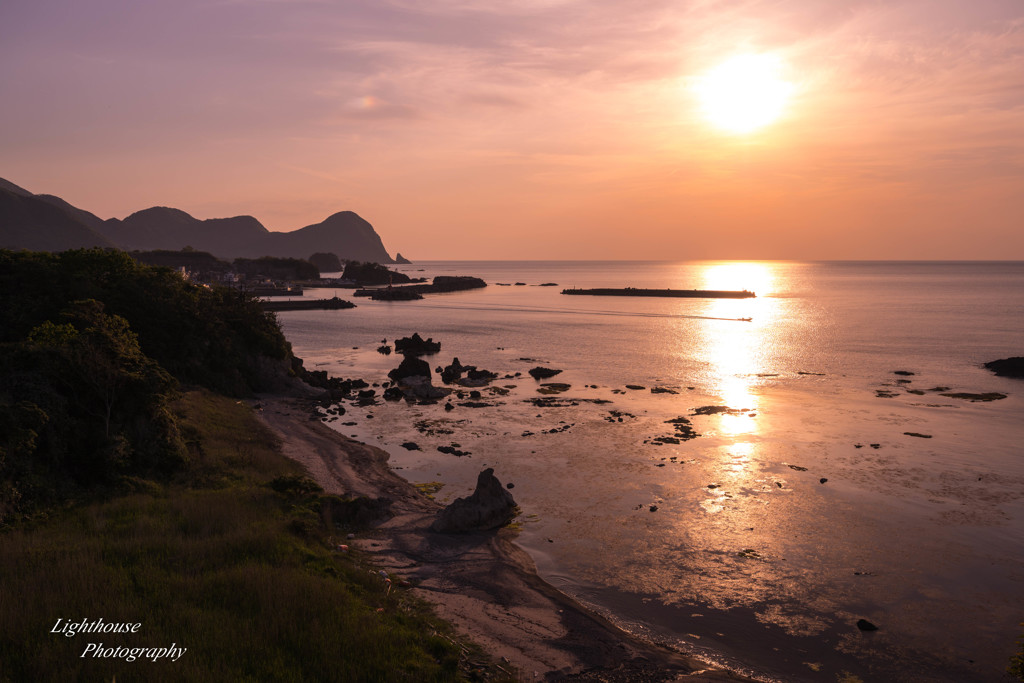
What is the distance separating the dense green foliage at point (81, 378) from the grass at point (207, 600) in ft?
6.93

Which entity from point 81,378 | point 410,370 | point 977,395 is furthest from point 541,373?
point 81,378

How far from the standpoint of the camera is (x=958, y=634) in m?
17.7

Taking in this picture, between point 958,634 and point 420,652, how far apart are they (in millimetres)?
16637

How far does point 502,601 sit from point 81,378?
19215 millimetres

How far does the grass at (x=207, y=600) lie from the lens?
11.8 meters

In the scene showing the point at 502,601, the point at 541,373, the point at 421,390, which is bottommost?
the point at 502,601

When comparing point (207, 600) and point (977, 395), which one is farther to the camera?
point (977, 395)

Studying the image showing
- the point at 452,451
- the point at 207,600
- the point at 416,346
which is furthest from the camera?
the point at 416,346

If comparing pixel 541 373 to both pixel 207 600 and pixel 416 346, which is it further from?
pixel 207 600

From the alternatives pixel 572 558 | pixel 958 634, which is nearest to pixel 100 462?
pixel 572 558

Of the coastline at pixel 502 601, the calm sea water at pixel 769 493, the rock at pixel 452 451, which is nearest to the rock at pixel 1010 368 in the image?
the calm sea water at pixel 769 493

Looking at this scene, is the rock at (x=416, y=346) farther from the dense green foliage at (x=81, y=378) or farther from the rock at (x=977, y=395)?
the rock at (x=977, y=395)

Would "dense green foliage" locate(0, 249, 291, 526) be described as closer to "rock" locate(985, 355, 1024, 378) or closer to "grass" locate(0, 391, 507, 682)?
"grass" locate(0, 391, 507, 682)

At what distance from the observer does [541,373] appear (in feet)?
208
